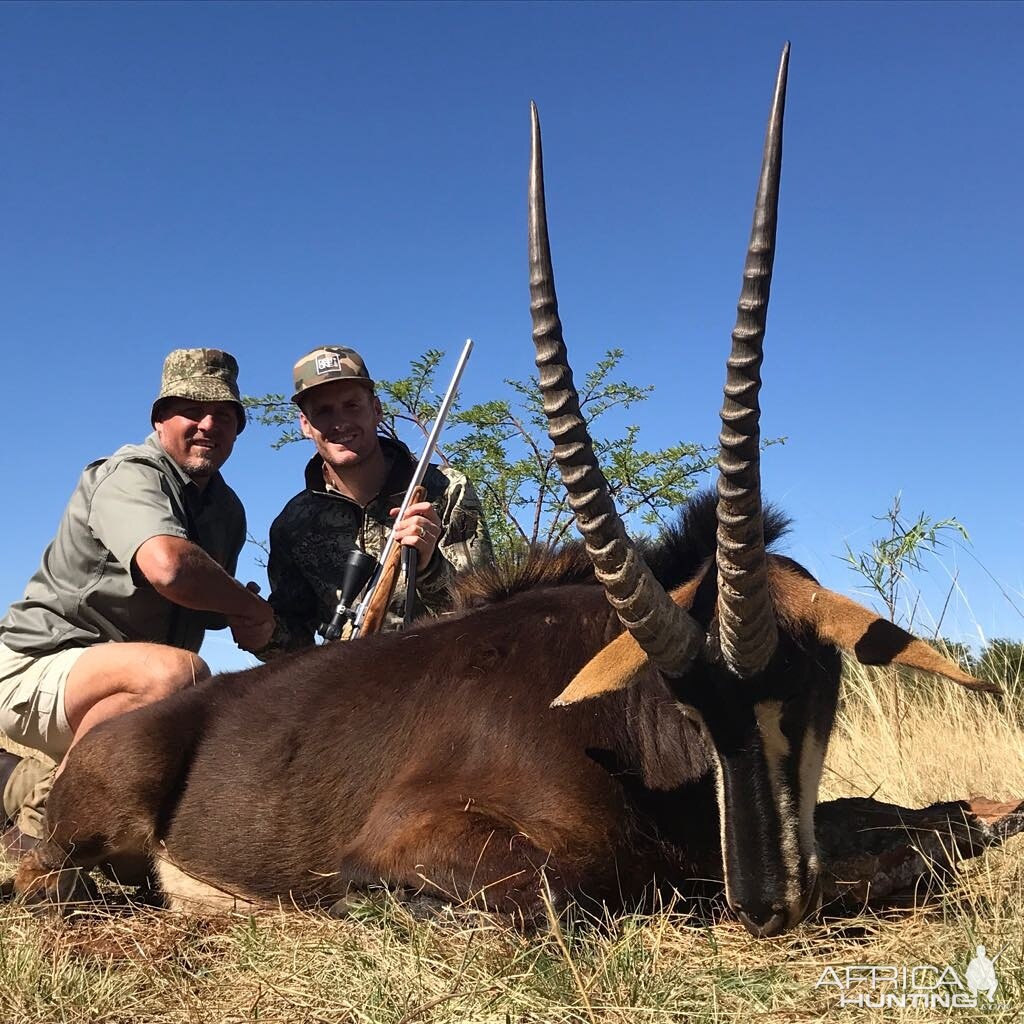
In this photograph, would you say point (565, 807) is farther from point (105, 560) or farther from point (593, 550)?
point (105, 560)

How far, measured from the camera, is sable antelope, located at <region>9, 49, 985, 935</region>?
307 centimetres

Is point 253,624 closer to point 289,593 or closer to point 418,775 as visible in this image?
point 289,593

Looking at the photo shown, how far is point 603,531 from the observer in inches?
128

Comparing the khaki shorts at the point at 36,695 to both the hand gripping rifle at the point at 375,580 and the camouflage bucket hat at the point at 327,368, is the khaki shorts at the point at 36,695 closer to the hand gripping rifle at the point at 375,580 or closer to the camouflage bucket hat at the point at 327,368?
the hand gripping rifle at the point at 375,580

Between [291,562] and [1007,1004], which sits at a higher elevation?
[291,562]

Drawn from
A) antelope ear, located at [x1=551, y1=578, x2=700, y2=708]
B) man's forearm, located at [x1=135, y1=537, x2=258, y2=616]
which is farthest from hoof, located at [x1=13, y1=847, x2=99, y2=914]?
antelope ear, located at [x1=551, y1=578, x2=700, y2=708]

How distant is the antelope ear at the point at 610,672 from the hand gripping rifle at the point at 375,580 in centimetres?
255

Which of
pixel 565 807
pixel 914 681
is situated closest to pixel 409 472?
pixel 565 807

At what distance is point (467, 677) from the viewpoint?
4.05 metres

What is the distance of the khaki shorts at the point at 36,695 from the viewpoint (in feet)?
17.2

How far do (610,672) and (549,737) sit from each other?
1.60 feet

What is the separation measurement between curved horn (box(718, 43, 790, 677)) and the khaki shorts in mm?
3456

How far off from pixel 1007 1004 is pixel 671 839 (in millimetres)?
1309

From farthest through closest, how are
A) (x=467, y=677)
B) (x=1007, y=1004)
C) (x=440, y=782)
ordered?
(x=467, y=677) → (x=440, y=782) → (x=1007, y=1004)
